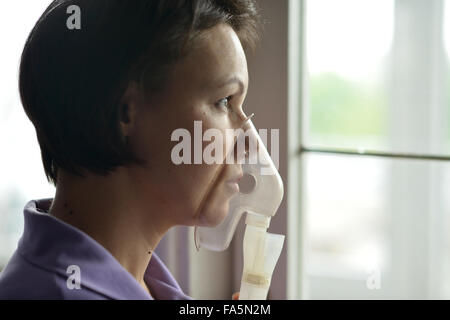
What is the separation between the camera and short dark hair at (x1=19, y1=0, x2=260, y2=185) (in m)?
0.75

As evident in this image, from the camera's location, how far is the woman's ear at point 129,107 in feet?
2.53

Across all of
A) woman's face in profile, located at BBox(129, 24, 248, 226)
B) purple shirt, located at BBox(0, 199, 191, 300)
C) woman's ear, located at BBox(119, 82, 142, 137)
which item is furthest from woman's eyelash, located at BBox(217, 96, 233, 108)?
purple shirt, located at BBox(0, 199, 191, 300)

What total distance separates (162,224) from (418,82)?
0.59 meters

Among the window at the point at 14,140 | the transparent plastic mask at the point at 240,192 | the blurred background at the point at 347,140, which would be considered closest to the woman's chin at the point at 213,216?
the transparent plastic mask at the point at 240,192

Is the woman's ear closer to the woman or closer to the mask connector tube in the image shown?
the woman

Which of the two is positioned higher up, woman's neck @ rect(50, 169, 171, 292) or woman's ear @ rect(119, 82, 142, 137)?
woman's ear @ rect(119, 82, 142, 137)

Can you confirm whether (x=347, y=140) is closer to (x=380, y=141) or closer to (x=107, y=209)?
(x=380, y=141)

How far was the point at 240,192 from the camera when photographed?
91 cm

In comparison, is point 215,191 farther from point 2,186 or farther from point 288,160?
point 2,186

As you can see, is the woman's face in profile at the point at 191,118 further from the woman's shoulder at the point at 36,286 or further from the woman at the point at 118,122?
the woman's shoulder at the point at 36,286

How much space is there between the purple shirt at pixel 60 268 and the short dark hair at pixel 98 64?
82 mm

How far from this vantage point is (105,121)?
78cm

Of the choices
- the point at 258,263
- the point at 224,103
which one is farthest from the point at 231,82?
the point at 258,263

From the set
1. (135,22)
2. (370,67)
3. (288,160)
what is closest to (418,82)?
(370,67)
